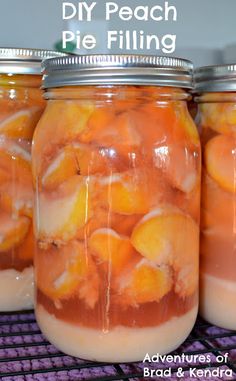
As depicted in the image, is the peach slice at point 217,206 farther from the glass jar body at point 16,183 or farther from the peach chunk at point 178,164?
the glass jar body at point 16,183

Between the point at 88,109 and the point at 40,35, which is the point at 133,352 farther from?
the point at 40,35

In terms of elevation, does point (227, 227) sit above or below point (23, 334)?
above

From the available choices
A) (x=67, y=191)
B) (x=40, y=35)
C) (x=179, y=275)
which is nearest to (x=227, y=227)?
(x=179, y=275)

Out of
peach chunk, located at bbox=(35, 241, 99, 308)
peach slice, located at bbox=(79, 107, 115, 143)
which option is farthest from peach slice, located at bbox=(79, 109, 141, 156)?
peach chunk, located at bbox=(35, 241, 99, 308)

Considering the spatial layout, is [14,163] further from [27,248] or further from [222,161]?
[222,161]

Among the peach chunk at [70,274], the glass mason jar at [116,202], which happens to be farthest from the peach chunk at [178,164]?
the peach chunk at [70,274]

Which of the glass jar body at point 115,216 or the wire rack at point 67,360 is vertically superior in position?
the glass jar body at point 115,216

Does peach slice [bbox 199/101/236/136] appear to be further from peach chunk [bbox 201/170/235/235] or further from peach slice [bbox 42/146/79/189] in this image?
peach slice [bbox 42/146/79/189]

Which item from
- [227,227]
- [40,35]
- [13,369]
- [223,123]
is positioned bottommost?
[13,369]
